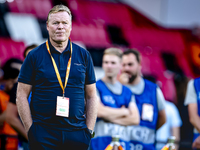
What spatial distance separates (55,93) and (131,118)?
167cm

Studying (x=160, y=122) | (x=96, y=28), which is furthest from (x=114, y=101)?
(x=96, y=28)

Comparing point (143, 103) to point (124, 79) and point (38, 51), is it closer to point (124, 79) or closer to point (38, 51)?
point (124, 79)

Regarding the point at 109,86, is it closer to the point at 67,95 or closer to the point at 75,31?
the point at 67,95

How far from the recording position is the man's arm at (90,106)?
2.37m

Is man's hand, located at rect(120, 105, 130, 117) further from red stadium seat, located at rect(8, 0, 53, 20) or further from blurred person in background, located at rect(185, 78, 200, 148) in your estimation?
red stadium seat, located at rect(8, 0, 53, 20)

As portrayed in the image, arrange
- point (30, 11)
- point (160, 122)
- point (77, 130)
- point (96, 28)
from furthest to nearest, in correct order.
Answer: point (96, 28)
point (30, 11)
point (160, 122)
point (77, 130)

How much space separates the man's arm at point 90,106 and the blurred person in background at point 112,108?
122cm

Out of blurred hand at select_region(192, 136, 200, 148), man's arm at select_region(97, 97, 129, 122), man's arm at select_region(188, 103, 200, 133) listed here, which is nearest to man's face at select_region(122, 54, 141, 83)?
man's arm at select_region(97, 97, 129, 122)

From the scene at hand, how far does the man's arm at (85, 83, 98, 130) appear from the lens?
2.37 metres

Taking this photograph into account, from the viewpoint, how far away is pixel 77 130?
225 centimetres

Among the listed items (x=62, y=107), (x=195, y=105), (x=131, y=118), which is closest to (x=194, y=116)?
(x=195, y=105)

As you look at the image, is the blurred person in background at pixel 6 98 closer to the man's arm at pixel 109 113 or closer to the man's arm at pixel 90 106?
the man's arm at pixel 109 113

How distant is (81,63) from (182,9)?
12.1 meters

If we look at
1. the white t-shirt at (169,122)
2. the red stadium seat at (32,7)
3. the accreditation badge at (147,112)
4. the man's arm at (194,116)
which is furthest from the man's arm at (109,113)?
the red stadium seat at (32,7)
